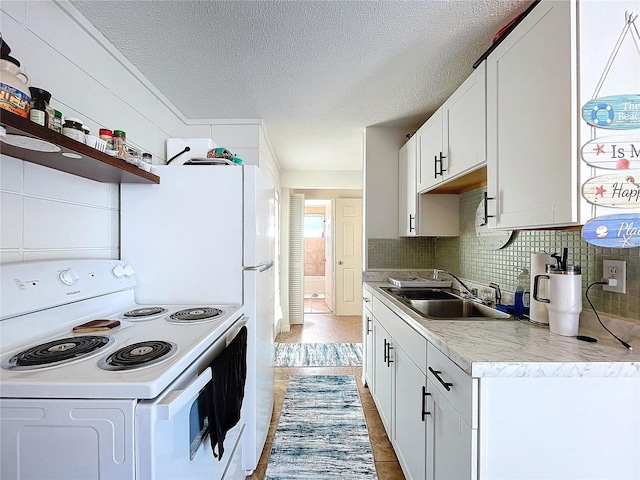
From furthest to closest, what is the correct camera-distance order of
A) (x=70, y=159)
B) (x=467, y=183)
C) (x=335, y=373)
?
(x=335, y=373) < (x=467, y=183) < (x=70, y=159)

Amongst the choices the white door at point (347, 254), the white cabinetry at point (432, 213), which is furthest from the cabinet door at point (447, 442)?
the white door at point (347, 254)

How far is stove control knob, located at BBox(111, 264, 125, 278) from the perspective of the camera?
4.65 feet

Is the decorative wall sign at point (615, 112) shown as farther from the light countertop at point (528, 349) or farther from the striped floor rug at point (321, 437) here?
the striped floor rug at point (321, 437)

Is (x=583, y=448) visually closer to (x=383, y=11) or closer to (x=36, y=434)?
(x=36, y=434)

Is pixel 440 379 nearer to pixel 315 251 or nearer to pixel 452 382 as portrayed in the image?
pixel 452 382

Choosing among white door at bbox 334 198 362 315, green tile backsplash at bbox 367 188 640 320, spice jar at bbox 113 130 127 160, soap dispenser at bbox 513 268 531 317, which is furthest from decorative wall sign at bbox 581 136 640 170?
white door at bbox 334 198 362 315

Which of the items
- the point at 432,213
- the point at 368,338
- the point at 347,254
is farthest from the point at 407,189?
the point at 347,254

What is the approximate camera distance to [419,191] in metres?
2.34

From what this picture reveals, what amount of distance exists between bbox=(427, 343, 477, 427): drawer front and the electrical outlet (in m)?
0.66

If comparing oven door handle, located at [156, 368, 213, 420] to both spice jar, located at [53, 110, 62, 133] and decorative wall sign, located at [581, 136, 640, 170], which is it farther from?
decorative wall sign, located at [581, 136, 640, 170]

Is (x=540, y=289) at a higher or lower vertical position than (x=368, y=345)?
higher

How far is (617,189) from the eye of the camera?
907mm

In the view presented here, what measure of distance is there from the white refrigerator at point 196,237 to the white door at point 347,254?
3.93m

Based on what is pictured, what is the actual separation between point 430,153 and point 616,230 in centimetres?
131
